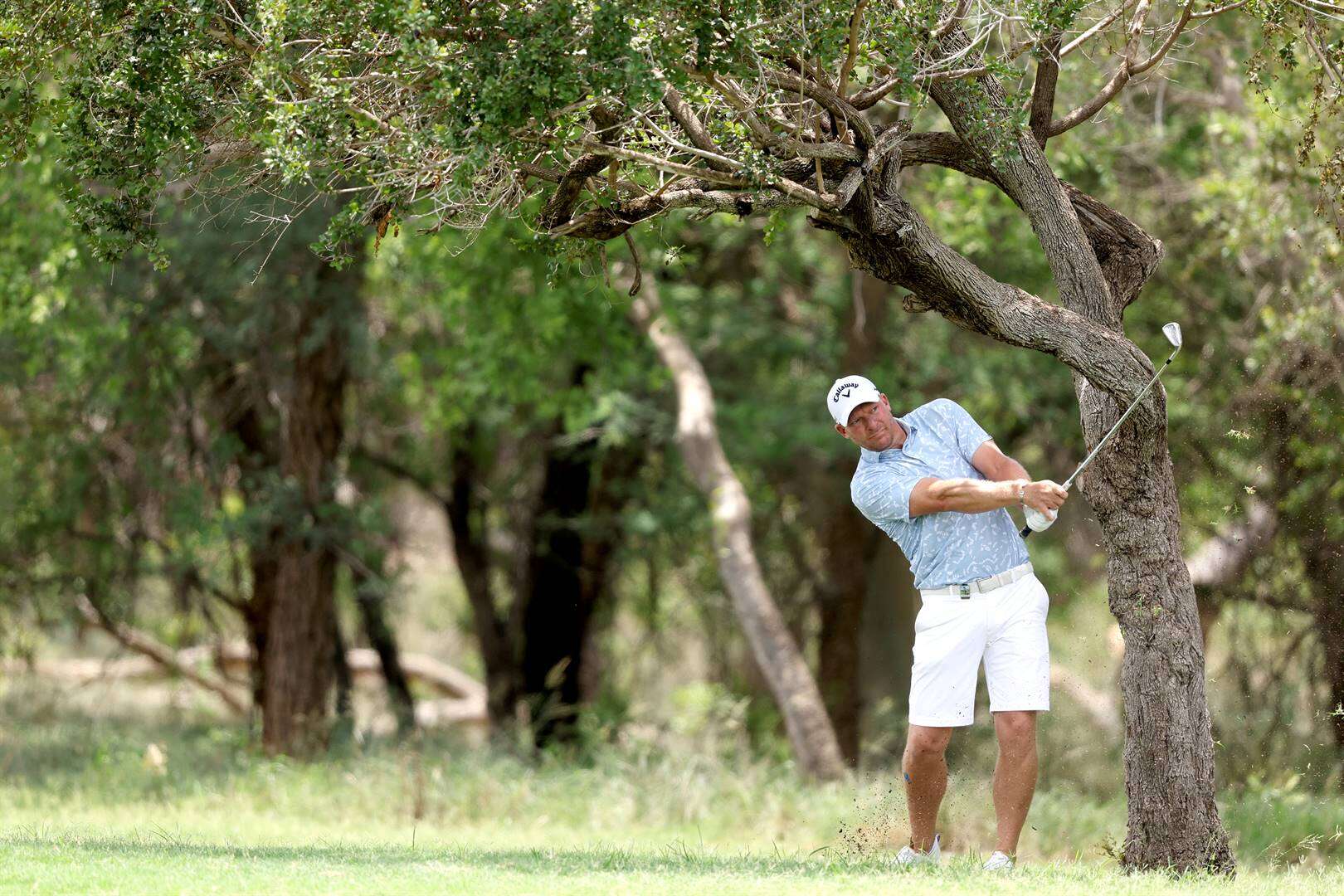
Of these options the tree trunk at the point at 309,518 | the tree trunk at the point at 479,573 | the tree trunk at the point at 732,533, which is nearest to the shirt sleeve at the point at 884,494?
the tree trunk at the point at 732,533

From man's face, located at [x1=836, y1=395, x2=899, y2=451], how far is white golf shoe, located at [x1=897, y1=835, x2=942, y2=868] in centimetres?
174

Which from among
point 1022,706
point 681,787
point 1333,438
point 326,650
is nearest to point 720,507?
point 681,787

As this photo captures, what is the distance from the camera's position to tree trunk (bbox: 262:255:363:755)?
14.4m

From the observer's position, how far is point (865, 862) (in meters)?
6.42

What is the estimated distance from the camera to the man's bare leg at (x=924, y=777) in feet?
21.8

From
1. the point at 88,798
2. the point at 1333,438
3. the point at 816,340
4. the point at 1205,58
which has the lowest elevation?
the point at 88,798

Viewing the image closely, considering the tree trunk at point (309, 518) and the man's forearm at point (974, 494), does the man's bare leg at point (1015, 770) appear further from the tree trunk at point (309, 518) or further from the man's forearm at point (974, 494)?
the tree trunk at point (309, 518)

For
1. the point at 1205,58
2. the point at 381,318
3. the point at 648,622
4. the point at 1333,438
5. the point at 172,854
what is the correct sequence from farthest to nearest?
the point at 648,622 < the point at 381,318 < the point at 1205,58 < the point at 1333,438 < the point at 172,854

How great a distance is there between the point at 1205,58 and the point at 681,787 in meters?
7.69

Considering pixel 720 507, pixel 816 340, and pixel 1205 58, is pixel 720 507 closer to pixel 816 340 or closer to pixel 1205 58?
pixel 816 340

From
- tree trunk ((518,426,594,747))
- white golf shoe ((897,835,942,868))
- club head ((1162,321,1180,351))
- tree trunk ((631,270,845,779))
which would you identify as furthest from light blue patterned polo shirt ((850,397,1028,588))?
tree trunk ((518,426,594,747))

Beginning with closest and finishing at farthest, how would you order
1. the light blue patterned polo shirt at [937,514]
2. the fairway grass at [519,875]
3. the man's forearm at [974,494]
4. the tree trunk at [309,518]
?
1. the fairway grass at [519,875]
2. the man's forearm at [974,494]
3. the light blue patterned polo shirt at [937,514]
4. the tree trunk at [309,518]

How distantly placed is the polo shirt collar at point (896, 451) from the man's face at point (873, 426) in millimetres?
20

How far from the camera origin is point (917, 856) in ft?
21.2
